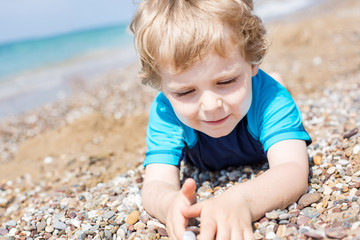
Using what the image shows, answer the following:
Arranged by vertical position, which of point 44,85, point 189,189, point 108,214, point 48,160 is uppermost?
point 189,189

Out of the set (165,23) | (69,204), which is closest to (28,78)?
(69,204)

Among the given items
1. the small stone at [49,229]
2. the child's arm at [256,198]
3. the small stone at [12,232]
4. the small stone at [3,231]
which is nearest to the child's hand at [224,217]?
the child's arm at [256,198]

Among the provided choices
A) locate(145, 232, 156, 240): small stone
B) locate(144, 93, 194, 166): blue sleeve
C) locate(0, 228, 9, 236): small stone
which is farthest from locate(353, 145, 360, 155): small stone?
locate(0, 228, 9, 236): small stone

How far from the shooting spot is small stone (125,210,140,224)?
9.29ft

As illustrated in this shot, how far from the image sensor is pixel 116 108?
26.4ft

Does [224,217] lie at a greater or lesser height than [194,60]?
lesser

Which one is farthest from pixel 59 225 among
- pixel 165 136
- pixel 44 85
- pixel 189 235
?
pixel 44 85

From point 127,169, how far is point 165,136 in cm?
154

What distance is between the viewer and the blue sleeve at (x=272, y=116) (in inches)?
113

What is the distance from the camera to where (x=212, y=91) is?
251 cm

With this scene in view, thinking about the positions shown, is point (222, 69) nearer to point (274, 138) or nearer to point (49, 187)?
point (274, 138)

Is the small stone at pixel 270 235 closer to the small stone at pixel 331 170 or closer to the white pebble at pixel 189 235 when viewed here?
the white pebble at pixel 189 235

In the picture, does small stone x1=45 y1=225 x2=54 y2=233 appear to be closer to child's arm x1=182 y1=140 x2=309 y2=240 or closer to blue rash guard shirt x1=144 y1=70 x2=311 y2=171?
blue rash guard shirt x1=144 y1=70 x2=311 y2=171

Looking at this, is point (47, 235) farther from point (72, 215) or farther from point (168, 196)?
point (168, 196)
